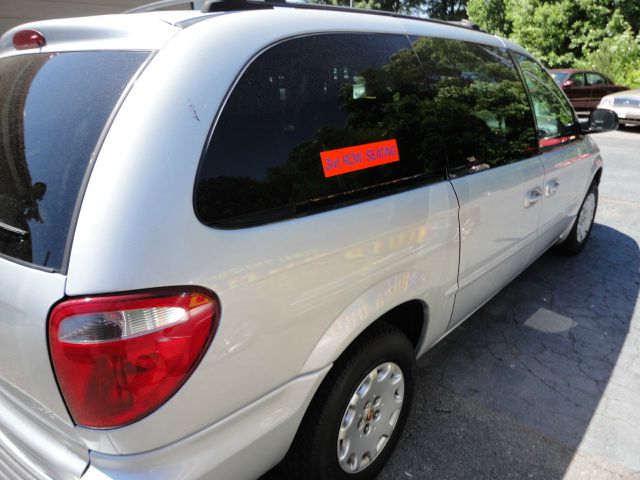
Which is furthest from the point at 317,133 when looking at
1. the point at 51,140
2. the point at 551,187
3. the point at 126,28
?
the point at 551,187

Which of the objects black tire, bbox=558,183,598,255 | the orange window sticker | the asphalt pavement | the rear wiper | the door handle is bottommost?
the asphalt pavement

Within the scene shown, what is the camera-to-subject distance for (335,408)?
171cm

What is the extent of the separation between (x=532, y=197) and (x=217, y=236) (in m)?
2.22

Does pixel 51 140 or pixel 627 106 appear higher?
pixel 51 140

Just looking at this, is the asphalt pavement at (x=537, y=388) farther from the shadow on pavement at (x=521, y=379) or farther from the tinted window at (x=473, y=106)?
the tinted window at (x=473, y=106)

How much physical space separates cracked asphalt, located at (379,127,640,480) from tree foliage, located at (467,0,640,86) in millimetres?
18669

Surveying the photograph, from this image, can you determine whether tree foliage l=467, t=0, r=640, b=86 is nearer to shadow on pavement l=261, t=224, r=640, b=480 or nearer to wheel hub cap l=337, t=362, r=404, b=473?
shadow on pavement l=261, t=224, r=640, b=480

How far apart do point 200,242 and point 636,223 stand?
5.81 meters

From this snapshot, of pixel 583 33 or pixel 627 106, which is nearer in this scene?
pixel 627 106

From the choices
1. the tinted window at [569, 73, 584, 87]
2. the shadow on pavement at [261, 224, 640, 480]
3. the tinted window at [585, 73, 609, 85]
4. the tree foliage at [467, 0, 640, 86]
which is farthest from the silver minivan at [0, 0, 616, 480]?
the tree foliage at [467, 0, 640, 86]

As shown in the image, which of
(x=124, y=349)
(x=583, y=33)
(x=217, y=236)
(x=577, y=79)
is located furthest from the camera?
(x=583, y=33)

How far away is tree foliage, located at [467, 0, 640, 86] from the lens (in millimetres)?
19094

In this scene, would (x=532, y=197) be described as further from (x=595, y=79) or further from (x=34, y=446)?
(x=595, y=79)

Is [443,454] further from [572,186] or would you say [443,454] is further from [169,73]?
[572,186]
